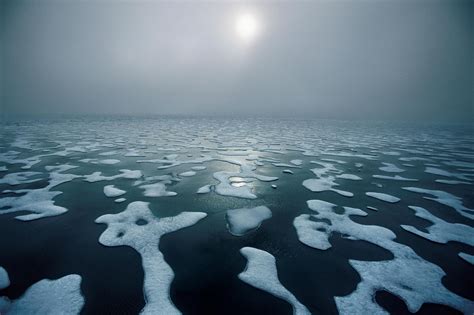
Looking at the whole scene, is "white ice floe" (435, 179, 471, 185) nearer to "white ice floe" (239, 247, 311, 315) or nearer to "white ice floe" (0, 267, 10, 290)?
"white ice floe" (239, 247, 311, 315)

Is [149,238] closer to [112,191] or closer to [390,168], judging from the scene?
[112,191]

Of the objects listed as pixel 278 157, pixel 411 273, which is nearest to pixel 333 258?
pixel 411 273

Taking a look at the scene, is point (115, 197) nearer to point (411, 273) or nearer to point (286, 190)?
point (286, 190)

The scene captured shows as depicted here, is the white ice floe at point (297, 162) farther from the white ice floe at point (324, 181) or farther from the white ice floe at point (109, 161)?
the white ice floe at point (109, 161)

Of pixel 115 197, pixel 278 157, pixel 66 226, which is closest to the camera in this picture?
pixel 66 226

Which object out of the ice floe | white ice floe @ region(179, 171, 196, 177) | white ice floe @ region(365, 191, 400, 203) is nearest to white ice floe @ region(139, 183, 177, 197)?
white ice floe @ region(179, 171, 196, 177)

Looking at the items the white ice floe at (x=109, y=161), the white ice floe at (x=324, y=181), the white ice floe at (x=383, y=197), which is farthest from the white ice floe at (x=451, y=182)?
the white ice floe at (x=109, y=161)
